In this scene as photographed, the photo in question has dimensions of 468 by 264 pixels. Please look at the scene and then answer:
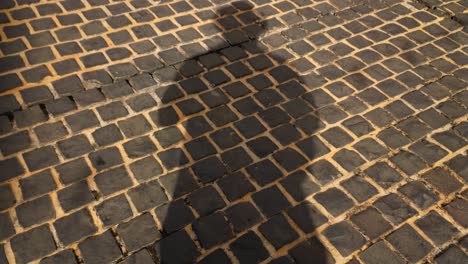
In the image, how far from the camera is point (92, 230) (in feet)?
9.20

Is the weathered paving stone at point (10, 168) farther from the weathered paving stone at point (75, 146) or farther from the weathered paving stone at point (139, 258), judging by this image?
the weathered paving stone at point (139, 258)

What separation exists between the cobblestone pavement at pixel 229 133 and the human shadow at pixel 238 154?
15 millimetres

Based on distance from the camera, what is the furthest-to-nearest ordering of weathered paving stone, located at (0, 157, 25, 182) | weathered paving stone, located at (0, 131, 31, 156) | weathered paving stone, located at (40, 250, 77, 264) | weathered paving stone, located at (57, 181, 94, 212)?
1. weathered paving stone, located at (0, 131, 31, 156)
2. weathered paving stone, located at (0, 157, 25, 182)
3. weathered paving stone, located at (57, 181, 94, 212)
4. weathered paving stone, located at (40, 250, 77, 264)

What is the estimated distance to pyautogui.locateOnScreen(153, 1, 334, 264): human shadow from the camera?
281cm

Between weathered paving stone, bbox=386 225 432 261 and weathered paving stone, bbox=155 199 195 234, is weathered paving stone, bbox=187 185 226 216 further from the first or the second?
weathered paving stone, bbox=386 225 432 261

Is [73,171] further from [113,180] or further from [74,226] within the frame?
[74,226]

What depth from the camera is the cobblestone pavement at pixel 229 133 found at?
2.83 meters

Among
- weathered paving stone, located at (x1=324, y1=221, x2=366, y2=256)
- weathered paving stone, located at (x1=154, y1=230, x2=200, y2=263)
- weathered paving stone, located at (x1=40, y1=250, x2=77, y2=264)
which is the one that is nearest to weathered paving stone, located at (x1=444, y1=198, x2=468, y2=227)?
weathered paving stone, located at (x1=324, y1=221, x2=366, y2=256)

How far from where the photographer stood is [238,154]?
3381 mm

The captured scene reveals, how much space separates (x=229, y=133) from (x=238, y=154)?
263mm

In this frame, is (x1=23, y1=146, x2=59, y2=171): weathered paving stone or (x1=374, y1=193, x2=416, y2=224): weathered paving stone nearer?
(x1=374, y1=193, x2=416, y2=224): weathered paving stone

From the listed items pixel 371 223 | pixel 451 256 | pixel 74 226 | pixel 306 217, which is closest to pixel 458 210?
pixel 451 256

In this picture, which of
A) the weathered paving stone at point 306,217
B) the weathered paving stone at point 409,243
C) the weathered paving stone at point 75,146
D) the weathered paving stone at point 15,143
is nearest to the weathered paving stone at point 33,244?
the weathered paving stone at point 75,146

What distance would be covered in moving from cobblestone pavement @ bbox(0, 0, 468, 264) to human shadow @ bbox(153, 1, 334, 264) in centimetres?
2
